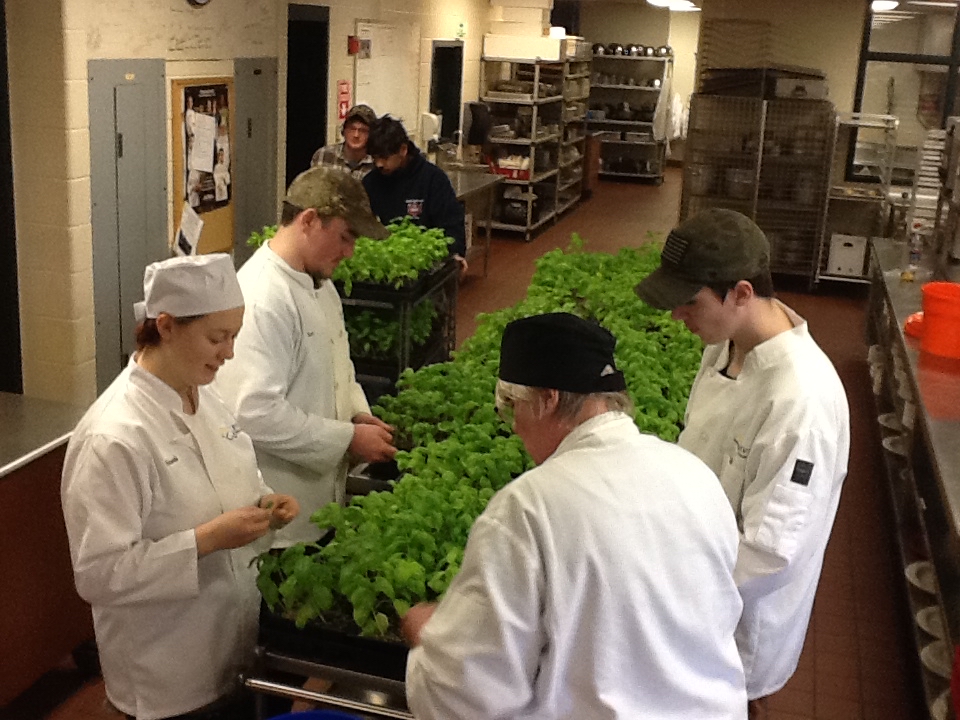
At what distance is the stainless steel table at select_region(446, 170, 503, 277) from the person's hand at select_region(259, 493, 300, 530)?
730 centimetres

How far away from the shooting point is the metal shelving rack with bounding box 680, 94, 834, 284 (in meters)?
10.0

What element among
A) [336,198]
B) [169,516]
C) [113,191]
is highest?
[336,198]

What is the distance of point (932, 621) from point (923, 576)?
1.15 ft

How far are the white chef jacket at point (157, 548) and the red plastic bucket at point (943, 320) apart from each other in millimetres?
3570

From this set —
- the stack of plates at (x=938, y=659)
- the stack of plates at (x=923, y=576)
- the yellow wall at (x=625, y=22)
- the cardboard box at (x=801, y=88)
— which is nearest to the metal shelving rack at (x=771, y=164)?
the cardboard box at (x=801, y=88)

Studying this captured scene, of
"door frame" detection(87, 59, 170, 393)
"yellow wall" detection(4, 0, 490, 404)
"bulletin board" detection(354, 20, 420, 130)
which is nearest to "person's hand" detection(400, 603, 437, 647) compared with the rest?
"yellow wall" detection(4, 0, 490, 404)

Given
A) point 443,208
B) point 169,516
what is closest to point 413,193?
point 443,208

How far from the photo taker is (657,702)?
5.10 feet

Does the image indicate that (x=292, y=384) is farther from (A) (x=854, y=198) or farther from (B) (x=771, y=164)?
(A) (x=854, y=198)

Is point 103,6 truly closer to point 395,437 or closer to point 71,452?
point 395,437

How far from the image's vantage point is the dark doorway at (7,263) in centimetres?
468

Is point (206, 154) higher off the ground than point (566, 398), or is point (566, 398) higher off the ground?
point (206, 154)

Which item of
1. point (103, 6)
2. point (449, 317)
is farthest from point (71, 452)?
point (103, 6)

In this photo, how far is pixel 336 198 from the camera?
2799mm
